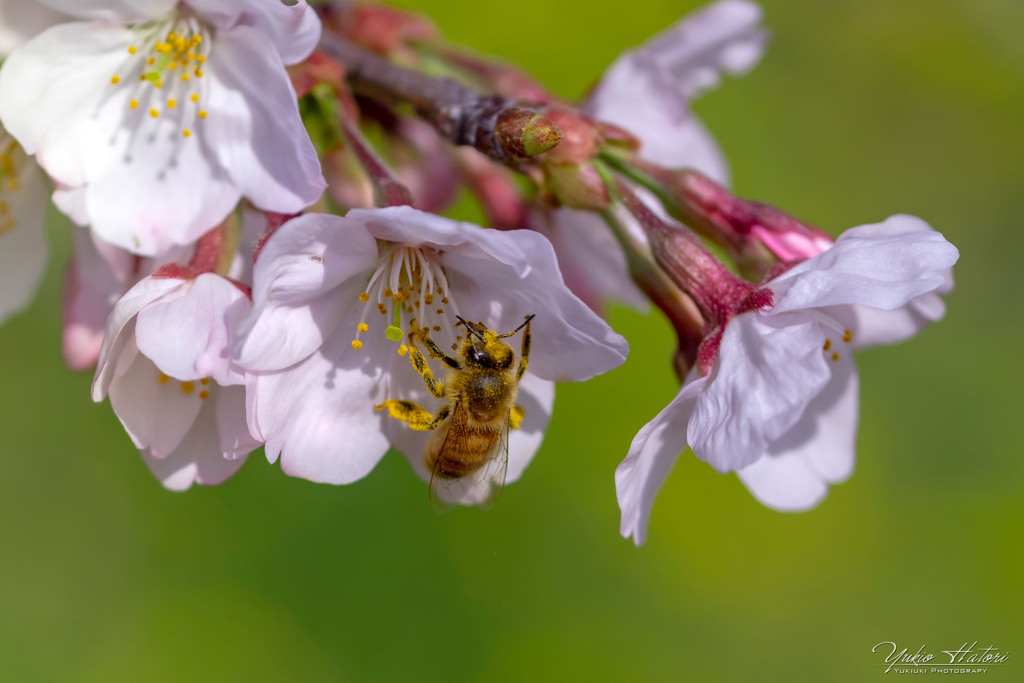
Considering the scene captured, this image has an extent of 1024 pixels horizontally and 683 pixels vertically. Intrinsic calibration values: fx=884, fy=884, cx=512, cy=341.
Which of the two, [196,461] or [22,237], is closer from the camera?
[196,461]

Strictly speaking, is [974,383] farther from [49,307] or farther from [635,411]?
[49,307]

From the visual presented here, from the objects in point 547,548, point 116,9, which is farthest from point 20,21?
point 547,548

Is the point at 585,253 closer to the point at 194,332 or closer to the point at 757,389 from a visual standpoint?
the point at 757,389

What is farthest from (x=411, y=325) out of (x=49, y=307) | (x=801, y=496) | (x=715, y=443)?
(x=49, y=307)

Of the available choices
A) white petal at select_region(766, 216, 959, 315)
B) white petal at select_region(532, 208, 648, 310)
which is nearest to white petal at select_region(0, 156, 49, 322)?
white petal at select_region(532, 208, 648, 310)

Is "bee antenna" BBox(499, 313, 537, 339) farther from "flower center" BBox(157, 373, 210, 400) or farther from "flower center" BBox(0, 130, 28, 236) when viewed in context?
"flower center" BBox(0, 130, 28, 236)

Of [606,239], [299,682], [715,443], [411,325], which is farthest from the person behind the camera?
[299,682]
